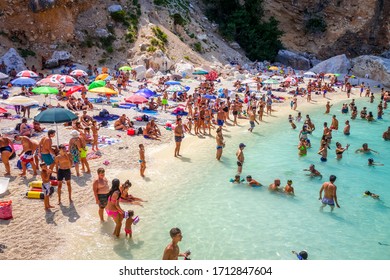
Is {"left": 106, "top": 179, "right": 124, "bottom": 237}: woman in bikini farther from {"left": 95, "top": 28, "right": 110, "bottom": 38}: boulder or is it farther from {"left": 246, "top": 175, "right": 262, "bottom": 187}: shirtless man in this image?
{"left": 95, "top": 28, "right": 110, "bottom": 38}: boulder

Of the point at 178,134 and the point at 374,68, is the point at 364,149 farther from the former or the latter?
the point at 374,68

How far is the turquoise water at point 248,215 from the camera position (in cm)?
879

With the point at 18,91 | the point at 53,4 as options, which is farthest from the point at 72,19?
the point at 18,91

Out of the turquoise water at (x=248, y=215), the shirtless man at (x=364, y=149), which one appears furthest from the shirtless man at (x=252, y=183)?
the shirtless man at (x=364, y=149)

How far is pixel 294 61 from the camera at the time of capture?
47.5 m

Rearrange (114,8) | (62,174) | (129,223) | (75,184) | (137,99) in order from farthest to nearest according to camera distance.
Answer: (114,8)
(137,99)
(75,184)
(62,174)
(129,223)

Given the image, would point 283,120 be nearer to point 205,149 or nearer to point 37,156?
point 205,149

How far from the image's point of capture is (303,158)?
16219 millimetres

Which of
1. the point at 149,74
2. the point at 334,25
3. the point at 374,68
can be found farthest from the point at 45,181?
the point at 334,25

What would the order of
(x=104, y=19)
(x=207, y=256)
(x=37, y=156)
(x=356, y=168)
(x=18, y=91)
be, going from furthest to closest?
(x=104, y=19)
(x=18, y=91)
(x=356, y=168)
(x=37, y=156)
(x=207, y=256)

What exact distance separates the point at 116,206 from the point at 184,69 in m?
25.3

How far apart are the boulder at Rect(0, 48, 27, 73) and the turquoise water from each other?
17636 mm

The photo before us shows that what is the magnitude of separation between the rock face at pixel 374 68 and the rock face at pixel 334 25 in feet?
29.0
